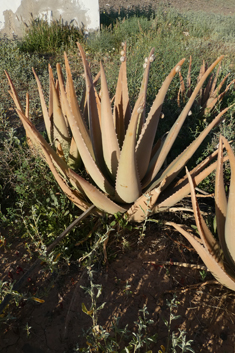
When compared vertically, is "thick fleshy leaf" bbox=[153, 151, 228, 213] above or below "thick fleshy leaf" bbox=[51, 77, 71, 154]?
below

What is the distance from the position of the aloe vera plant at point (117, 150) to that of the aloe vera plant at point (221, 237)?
0.63 feet

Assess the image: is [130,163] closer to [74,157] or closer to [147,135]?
[147,135]

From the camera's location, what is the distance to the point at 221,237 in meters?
1.53

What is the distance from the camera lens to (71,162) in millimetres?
2150

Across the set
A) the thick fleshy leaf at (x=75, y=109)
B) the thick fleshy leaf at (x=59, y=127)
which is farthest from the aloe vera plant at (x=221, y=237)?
the thick fleshy leaf at (x=59, y=127)

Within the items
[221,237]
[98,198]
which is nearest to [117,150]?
[98,198]

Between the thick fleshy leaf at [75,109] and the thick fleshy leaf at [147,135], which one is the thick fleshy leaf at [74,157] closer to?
the thick fleshy leaf at [75,109]

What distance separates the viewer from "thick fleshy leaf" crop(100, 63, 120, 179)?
1566 millimetres

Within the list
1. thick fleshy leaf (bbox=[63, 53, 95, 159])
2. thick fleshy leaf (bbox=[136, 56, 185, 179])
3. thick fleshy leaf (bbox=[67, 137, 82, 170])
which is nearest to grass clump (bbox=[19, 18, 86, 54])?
thick fleshy leaf (bbox=[67, 137, 82, 170])

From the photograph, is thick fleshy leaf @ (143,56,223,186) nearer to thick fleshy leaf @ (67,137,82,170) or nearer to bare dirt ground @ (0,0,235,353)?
bare dirt ground @ (0,0,235,353)

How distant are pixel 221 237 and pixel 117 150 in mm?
857

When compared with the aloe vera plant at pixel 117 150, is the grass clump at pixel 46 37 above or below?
above

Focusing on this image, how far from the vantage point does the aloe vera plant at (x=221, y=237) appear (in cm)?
Answer: 128

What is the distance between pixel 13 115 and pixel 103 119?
254cm
